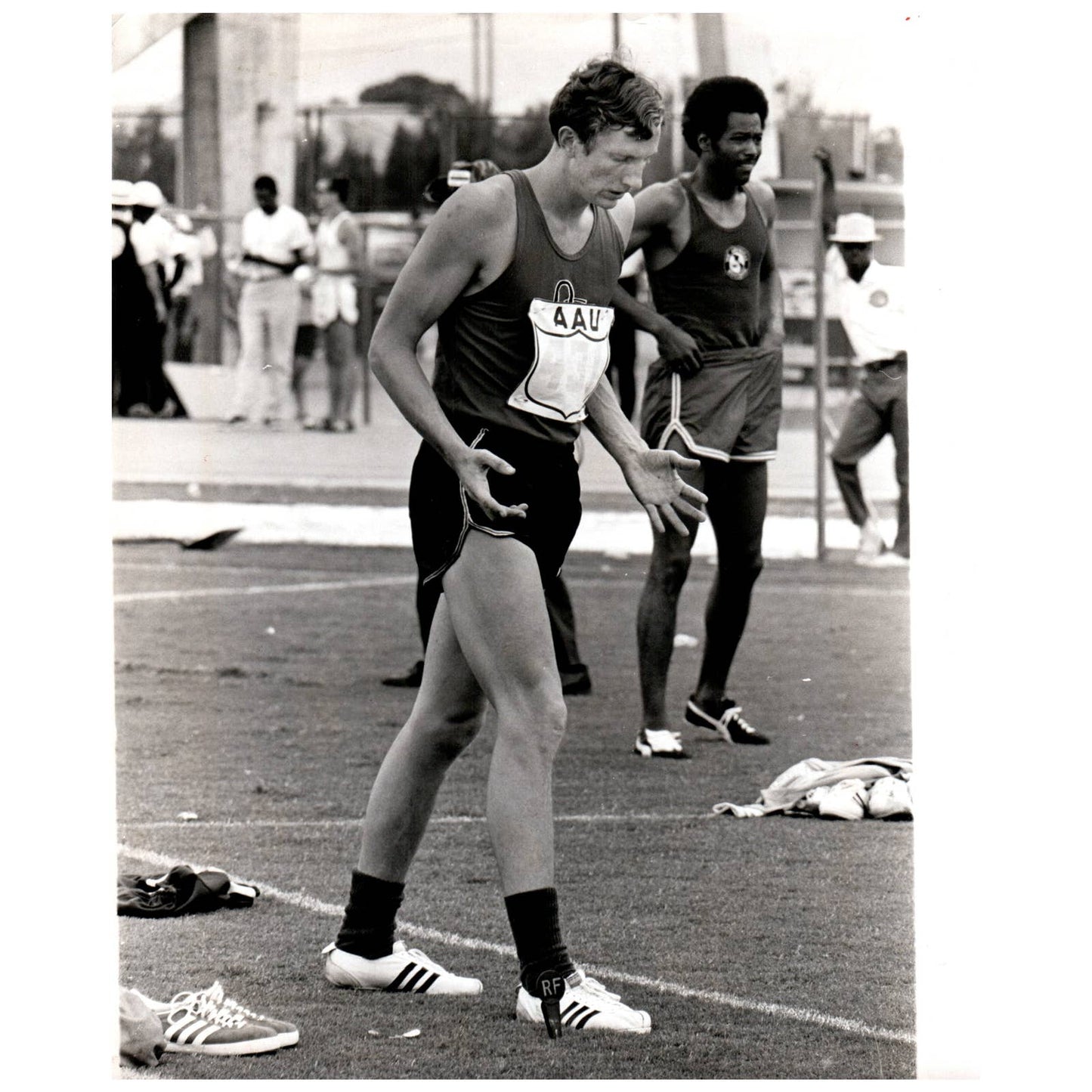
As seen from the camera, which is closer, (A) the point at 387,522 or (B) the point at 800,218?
(A) the point at 387,522

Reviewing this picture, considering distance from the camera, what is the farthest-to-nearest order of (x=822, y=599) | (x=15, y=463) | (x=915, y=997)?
(x=822, y=599) < (x=915, y=997) < (x=15, y=463)

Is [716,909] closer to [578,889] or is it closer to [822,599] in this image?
[578,889]

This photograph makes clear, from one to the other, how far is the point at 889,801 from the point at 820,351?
6787 mm

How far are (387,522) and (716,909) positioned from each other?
8.22m

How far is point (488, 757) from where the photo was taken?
21.9 ft

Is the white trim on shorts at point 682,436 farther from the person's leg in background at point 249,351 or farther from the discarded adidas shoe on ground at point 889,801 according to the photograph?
the person's leg in background at point 249,351

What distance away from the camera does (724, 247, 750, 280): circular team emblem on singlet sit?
7.14 m

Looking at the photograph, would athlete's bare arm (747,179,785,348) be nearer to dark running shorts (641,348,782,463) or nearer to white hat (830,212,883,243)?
dark running shorts (641,348,782,463)

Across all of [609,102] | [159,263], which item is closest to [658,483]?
[609,102]

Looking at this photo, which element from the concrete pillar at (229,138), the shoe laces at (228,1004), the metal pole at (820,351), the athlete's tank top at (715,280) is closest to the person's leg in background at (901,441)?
the metal pole at (820,351)

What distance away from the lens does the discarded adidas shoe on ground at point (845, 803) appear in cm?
590

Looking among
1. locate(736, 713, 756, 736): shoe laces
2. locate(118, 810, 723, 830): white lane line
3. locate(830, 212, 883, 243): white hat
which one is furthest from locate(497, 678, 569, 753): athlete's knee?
locate(830, 212, 883, 243): white hat

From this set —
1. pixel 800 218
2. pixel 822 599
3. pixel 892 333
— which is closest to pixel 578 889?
pixel 822 599

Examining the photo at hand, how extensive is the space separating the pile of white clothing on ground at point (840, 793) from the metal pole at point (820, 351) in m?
6.00
